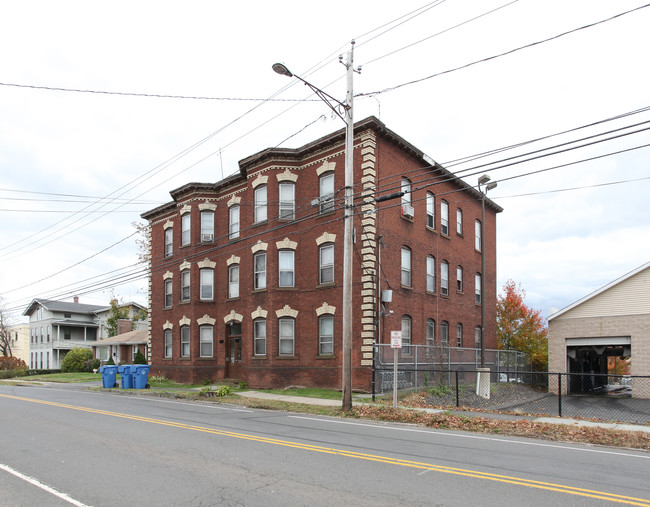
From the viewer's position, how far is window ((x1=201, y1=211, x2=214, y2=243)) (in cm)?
3092

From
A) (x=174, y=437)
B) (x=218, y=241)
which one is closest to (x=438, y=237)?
(x=218, y=241)

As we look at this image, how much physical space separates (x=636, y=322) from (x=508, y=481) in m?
19.9

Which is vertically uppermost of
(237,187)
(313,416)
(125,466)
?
(237,187)

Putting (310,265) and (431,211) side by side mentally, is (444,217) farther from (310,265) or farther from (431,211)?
(310,265)

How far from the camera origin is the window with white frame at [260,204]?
26594mm

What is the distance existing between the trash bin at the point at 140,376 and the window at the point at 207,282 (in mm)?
5170

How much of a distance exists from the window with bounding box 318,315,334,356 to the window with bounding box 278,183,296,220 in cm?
518

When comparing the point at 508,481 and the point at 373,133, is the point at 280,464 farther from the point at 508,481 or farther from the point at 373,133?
the point at 373,133

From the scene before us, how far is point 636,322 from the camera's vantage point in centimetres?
2400

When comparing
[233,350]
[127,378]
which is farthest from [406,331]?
[127,378]

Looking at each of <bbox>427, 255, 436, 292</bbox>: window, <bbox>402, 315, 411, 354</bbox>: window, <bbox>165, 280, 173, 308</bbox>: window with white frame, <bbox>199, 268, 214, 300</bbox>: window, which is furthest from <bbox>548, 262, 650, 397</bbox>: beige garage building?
<bbox>165, 280, 173, 308</bbox>: window with white frame

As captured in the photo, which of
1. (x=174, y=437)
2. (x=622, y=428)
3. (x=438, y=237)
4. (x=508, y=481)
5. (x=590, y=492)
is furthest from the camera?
(x=438, y=237)

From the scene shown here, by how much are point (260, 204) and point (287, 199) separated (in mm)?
1639

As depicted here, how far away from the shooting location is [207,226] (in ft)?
102
